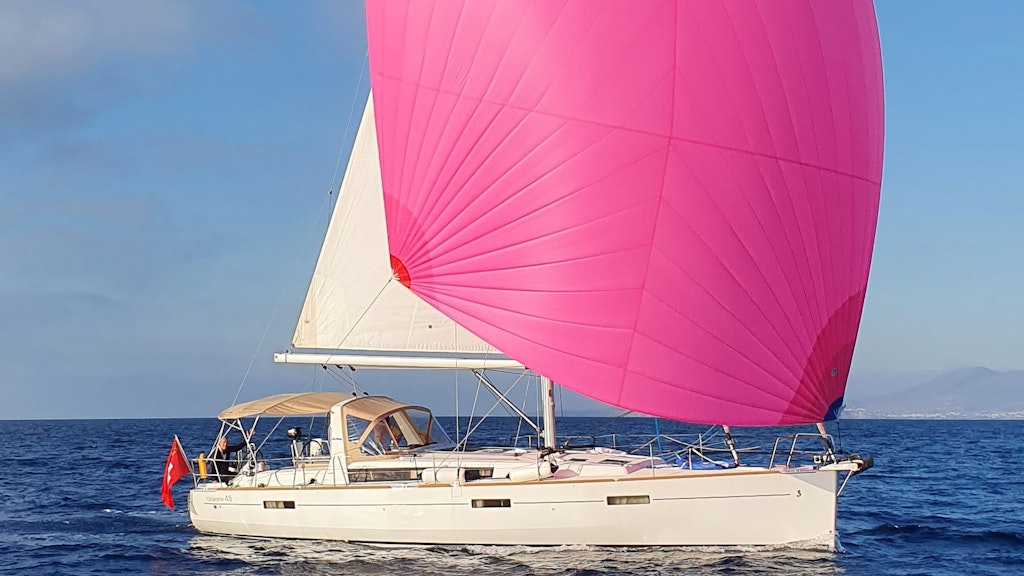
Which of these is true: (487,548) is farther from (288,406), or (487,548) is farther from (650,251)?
(650,251)

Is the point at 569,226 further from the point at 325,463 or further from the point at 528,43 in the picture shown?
the point at 325,463

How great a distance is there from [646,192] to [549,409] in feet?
15.9

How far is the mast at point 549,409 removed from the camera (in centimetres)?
1627

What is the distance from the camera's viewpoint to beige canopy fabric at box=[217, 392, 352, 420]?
17156 millimetres

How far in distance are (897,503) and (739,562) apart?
456 inches

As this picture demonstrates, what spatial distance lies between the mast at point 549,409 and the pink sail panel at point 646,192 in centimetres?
302

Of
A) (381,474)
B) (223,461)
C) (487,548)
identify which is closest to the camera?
(487,548)

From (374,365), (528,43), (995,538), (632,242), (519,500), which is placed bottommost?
(995,538)

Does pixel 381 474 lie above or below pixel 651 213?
below

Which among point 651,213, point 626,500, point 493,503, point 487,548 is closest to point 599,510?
point 626,500

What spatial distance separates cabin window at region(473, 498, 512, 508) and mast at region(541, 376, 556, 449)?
1.75m

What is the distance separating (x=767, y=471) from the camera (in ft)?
46.4

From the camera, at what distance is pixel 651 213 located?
13047 millimetres

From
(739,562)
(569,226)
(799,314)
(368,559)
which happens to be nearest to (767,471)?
(739,562)
